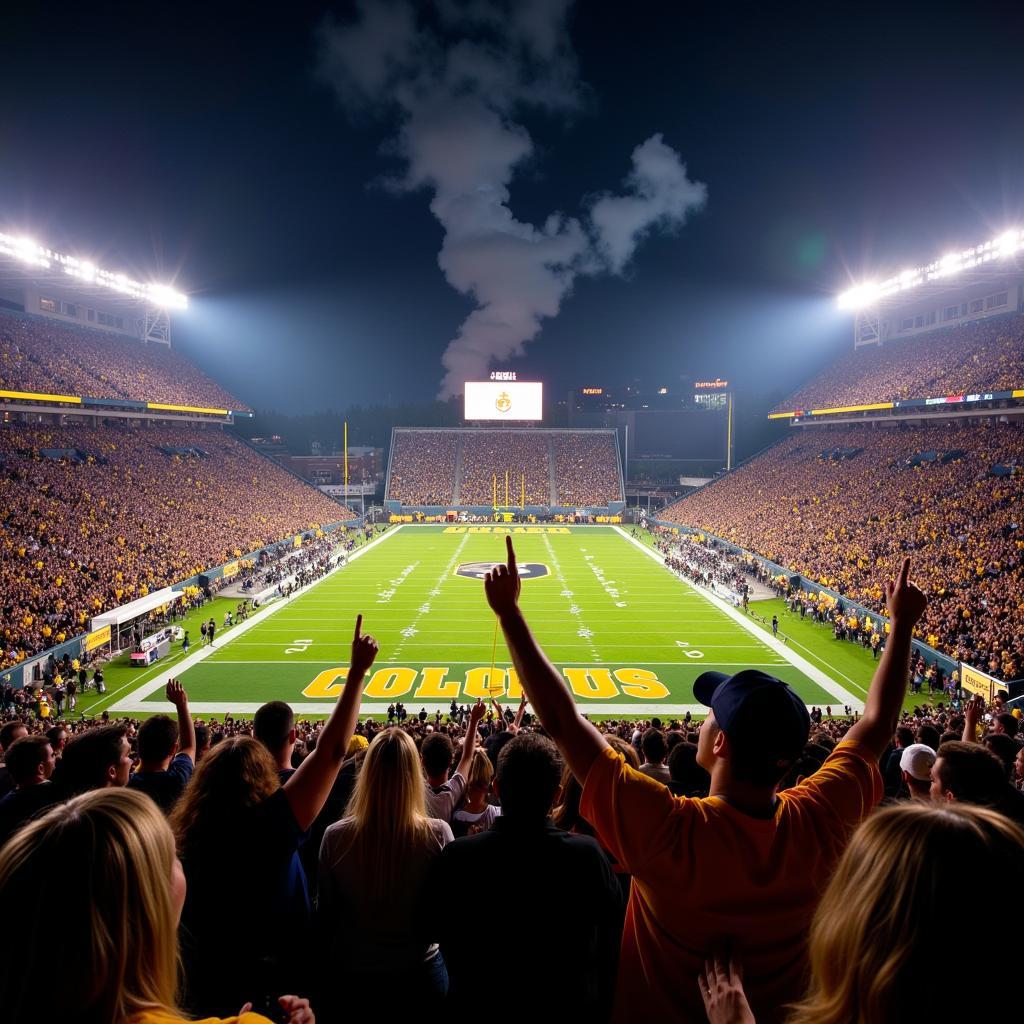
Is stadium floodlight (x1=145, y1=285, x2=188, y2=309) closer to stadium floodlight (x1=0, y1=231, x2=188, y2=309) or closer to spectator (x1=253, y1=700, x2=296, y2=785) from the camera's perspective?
stadium floodlight (x1=0, y1=231, x2=188, y2=309)

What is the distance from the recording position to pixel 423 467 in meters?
72.6

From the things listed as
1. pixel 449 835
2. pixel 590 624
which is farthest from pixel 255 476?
pixel 449 835

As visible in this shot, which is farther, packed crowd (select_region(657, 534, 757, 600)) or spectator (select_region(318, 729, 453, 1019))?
packed crowd (select_region(657, 534, 757, 600))

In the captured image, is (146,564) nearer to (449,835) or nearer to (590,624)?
(590,624)

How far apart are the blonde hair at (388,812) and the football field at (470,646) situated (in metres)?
12.2

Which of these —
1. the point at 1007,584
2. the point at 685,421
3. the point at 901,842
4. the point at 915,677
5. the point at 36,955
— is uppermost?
the point at 685,421

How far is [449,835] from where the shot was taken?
3078 mm

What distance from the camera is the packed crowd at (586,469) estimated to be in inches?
2682

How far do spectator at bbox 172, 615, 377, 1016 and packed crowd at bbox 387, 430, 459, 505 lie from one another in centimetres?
6401

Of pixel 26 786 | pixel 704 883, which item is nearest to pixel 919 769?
pixel 704 883

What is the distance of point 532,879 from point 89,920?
4.12 feet

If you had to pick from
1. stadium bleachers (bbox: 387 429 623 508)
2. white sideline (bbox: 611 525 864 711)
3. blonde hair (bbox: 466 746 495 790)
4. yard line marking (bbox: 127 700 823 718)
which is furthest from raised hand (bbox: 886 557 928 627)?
stadium bleachers (bbox: 387 429 623 508)

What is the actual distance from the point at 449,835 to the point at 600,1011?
0.95m

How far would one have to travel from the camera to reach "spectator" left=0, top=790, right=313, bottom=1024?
1.33 metres
